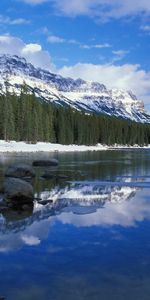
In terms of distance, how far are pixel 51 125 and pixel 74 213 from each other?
114336mm

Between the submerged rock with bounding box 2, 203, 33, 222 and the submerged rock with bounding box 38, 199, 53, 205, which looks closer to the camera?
the submerged rock with bounding box 2, 203, 33, 222

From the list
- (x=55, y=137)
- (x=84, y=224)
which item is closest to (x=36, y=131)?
(x=55, y=137)

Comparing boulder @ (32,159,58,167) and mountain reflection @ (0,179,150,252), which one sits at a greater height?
boulder @ (32,159,58,167)

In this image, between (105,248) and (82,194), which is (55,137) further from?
(105,248)

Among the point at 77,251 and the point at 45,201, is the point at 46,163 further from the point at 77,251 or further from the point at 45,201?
the point at 77,251

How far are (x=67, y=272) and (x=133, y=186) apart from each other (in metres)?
17.8

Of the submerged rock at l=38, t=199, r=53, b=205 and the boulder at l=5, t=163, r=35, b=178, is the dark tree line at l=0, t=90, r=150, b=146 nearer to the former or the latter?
the boulder at l=5, t=163, r=35, b=178

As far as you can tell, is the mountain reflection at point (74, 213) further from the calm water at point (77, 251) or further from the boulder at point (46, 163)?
the boulder at point (46, 163)

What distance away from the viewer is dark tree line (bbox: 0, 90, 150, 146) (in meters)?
108

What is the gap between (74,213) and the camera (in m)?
17.5

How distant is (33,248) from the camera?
40.0 ft

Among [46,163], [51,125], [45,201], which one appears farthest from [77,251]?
[51,125]

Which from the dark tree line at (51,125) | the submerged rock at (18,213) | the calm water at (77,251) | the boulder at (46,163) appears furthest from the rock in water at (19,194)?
the dark tree line at (51,125)

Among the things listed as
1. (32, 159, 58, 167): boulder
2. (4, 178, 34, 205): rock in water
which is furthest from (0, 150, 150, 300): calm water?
(32, 159, 58, 167): boulder
